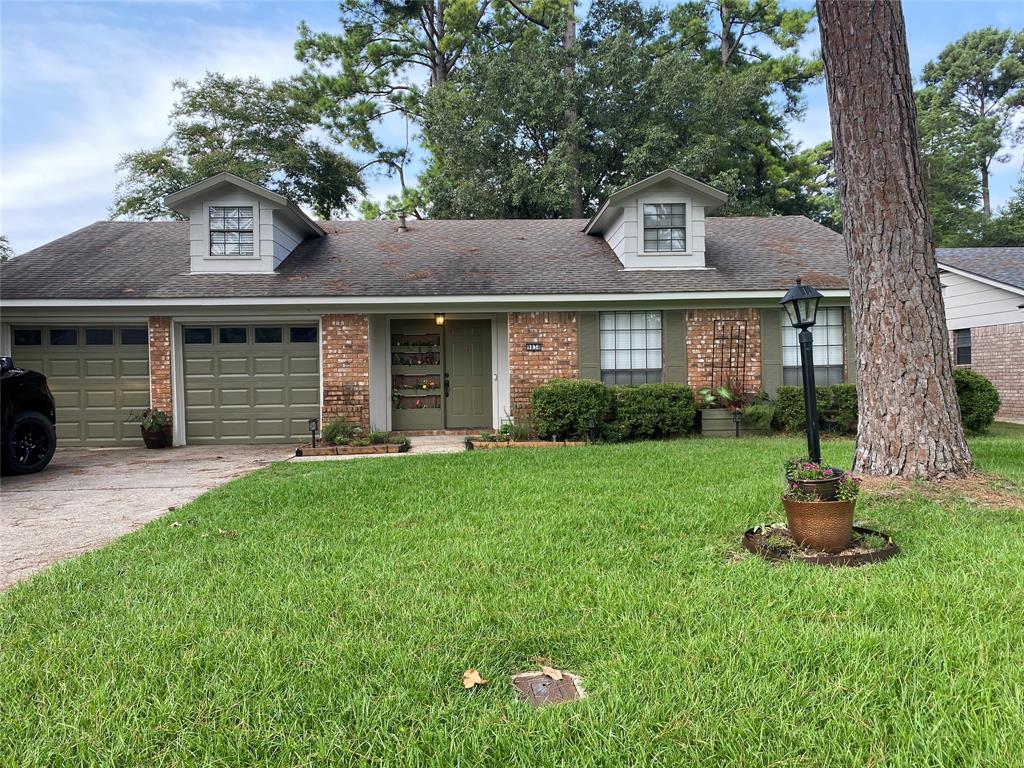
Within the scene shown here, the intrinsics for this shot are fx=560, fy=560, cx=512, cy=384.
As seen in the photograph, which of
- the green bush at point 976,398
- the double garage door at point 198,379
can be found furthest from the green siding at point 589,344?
the green bush at point 976,398

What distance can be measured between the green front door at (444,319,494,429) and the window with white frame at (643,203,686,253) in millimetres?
3546

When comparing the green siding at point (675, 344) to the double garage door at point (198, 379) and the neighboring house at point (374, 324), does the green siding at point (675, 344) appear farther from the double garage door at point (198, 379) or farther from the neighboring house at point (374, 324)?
the double garage door at point (198, 379)

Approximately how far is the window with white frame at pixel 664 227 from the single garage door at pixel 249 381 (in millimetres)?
6510

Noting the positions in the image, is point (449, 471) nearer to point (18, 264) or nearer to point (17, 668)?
point (17, 668)

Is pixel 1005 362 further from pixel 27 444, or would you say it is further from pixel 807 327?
pixel 27 444

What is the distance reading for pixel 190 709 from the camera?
1927 mm

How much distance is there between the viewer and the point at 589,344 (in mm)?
10070

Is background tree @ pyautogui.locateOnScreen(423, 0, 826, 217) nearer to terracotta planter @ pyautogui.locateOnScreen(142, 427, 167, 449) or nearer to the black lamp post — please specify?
terracotta planter @ pyautogui.locateOnScreen(142, 427, 167, 449)

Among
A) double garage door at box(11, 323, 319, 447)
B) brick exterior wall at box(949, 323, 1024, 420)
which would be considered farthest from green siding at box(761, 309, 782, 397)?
double garage door at box(11, 323, 319, 447)

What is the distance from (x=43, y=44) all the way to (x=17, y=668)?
752cm

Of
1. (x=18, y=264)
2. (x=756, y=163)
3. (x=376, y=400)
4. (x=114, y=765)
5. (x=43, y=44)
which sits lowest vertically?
(x=114, y=765)

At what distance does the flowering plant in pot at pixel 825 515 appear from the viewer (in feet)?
10.9

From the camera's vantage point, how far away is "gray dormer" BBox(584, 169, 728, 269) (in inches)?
418

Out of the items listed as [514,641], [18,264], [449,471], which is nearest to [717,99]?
[449,471]
